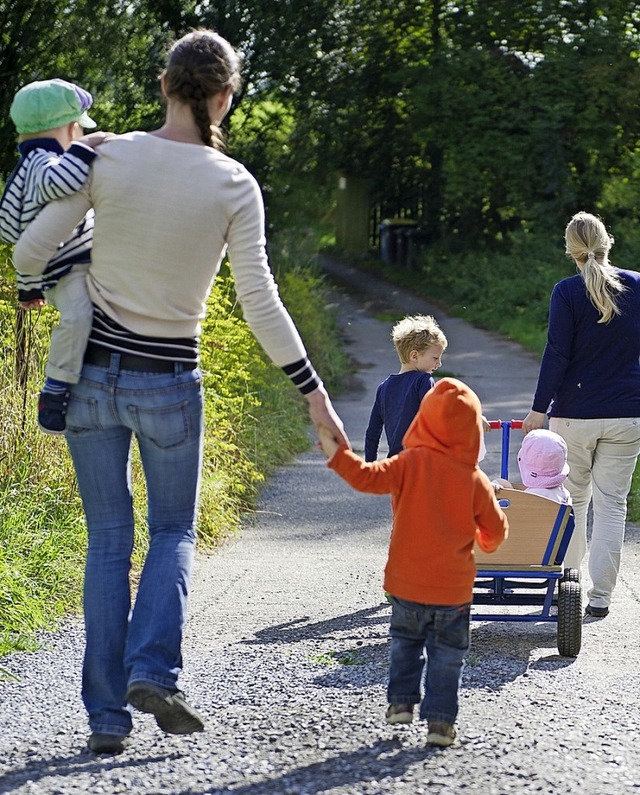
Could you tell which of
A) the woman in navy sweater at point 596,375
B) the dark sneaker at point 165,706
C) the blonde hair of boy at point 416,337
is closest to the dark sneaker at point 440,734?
the dark sneaker at point 165,706

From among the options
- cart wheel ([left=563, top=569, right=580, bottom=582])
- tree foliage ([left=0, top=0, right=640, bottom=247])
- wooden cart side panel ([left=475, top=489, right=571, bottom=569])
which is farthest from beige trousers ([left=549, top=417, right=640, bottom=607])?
tree foliage ([left=0, top=0, right=640, bottom=247])

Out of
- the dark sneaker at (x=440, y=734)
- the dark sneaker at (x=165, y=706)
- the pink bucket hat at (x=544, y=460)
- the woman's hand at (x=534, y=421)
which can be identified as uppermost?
the woman's hand at (x=534, y=421)

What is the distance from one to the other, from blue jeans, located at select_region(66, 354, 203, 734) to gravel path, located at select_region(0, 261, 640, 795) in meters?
0.27

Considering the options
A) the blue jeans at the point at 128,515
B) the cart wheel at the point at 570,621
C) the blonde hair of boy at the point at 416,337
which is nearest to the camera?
the blue jeans at the point at 128,515

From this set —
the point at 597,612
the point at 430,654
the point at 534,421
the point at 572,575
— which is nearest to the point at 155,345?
the point at 430,654

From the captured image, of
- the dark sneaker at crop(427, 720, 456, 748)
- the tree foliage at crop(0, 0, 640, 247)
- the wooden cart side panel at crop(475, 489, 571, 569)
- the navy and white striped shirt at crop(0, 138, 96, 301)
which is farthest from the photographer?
the tree foliage at crop(0, 0, 640, 247)

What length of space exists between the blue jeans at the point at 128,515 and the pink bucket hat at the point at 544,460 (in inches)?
77.8

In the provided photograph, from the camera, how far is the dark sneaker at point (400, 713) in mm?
3740

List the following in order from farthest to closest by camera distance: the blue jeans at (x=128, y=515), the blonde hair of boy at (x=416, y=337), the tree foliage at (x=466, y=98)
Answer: the tree foliage at (x=466, y=98), the blonde hair of boy at (x=416, y=337), the blue jeans at (x=128, y=515)

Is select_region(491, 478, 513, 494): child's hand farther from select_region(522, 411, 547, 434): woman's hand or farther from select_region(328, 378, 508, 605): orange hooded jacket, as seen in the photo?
select_region(328, 378, 508, 605): orange hooded jacket

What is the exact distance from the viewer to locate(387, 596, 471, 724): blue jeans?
367 cm

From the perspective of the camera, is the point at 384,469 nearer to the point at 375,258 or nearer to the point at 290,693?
the point at 290,693

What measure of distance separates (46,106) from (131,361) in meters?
0.79

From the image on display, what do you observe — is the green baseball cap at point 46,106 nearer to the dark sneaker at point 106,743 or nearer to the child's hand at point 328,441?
the child's hand at point 328,441
